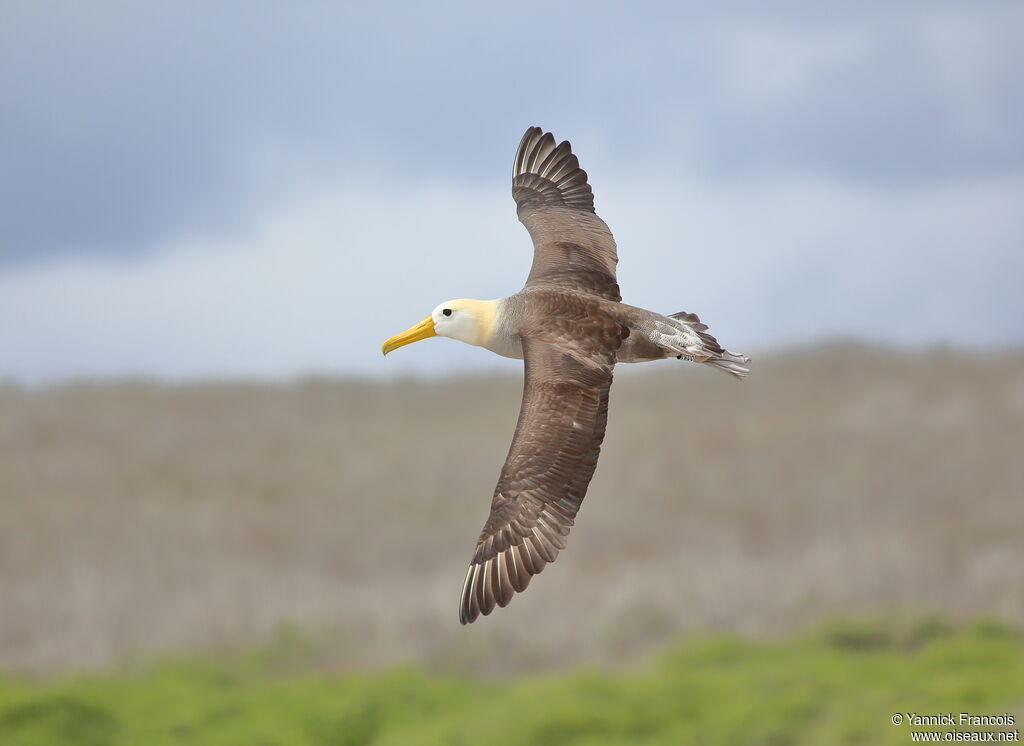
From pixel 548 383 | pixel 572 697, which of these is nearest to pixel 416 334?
pixel 548 383

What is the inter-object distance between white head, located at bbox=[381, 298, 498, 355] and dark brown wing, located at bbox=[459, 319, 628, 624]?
0.40m

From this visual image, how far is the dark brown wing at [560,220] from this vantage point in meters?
6.90

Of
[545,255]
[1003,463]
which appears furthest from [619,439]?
[545,255]

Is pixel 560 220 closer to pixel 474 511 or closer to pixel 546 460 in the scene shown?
pixel 546 460

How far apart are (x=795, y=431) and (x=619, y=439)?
5.35 meters

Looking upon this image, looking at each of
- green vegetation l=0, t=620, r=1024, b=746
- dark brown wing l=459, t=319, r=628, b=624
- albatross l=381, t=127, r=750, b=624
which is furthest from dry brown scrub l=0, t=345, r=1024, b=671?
dark brown wing l=459, t=319, r=628, b=624

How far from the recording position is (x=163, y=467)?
36.5 metres

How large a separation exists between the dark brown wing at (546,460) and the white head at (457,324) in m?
0.40

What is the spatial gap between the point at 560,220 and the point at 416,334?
1697 mm

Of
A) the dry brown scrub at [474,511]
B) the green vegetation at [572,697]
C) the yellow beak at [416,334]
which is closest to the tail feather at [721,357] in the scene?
the yellow beak at [416,334]

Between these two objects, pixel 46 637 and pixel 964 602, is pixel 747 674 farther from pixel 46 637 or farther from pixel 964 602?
pixel 46 637

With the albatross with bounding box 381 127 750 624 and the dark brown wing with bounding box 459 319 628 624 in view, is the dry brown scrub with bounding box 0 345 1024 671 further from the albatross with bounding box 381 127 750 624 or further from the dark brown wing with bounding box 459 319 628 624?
the dark brown wing with bounding box 459 319 628 624

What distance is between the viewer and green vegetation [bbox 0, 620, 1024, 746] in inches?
927

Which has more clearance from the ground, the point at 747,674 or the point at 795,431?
the point at 795,431
